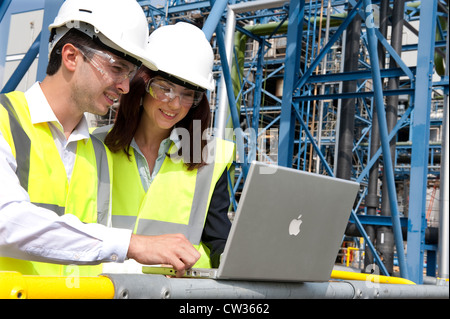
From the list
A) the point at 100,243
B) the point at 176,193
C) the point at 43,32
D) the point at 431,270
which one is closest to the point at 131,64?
the point at 176,193

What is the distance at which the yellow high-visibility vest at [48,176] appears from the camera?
1685 mm

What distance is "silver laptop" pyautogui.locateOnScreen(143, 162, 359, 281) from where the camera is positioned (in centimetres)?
135

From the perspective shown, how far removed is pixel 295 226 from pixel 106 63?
899mm

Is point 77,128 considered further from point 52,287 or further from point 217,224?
point 52,287

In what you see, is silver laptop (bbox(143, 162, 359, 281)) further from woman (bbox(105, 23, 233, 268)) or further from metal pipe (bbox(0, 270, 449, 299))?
→ woman (bbox(105, 23, 233, 268))

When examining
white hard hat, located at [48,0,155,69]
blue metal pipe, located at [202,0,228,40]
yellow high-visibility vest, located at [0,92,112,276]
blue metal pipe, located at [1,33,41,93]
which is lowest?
yellow high-visibility vest, located at [0,92,112,276]

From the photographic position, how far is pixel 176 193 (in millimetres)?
2246

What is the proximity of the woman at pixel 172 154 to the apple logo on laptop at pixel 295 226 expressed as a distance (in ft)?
2.43

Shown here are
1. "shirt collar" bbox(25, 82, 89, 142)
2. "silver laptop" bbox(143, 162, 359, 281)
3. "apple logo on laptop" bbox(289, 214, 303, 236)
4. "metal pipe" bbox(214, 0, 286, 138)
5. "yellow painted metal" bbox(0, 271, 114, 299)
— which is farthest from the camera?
"metal pipe" bbox(214, 0, 286, 138)

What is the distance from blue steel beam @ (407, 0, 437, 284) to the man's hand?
4034 mm

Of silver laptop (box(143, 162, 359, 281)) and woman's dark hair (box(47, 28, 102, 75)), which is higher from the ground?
woman's dark hair (box(47, 28, 102, 75))

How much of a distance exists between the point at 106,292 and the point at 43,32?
275cm

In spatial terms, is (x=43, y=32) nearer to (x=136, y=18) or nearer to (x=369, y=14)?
(x=136, y=18)

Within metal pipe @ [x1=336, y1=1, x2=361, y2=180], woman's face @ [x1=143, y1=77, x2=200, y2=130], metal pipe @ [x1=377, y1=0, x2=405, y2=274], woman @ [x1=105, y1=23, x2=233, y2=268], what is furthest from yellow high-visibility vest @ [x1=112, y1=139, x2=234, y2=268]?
metal pipe @ [x1=336, y1=1, x2=361, y2=180]
